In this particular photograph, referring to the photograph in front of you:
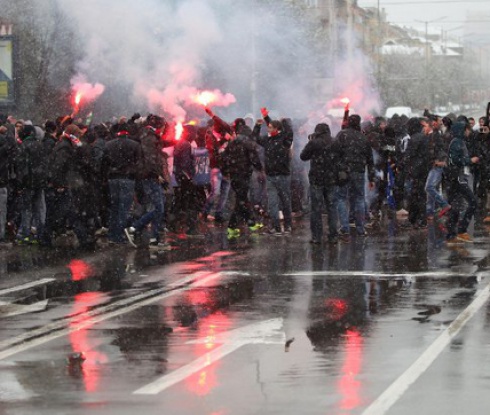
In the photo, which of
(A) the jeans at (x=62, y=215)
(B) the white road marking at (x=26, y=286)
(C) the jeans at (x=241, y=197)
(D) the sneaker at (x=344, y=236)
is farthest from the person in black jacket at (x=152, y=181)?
(B) the white road marking at (x=26, y=286)

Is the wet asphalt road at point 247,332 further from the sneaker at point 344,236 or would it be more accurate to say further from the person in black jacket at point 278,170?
the person in black jacket at point 278,170

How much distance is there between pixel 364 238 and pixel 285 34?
1426 inches

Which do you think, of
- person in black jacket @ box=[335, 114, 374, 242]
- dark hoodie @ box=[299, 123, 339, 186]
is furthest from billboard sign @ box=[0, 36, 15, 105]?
dark hoodie @ box=[299, 123, 339, 186]

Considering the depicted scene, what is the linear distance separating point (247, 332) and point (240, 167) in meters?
10.8

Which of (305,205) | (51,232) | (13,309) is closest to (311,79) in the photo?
(305,205)

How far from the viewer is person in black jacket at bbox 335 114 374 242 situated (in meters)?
20.8

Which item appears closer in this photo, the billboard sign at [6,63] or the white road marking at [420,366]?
the white road marking at [420,366]

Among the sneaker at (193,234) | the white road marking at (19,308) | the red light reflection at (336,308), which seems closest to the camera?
the red light reflection at (336,308)

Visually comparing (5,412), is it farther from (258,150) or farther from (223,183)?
(223,183)

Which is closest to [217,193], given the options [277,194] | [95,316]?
[277,194]

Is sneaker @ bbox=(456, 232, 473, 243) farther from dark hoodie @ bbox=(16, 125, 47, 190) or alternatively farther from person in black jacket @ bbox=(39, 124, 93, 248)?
dark hoodie @ bbox=(16, 125, 47, 190)

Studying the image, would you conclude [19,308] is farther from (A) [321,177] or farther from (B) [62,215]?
(A) [321,177]

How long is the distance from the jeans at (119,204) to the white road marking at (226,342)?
8028 millimetres

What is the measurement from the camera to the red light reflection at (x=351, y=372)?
850 centimetres
